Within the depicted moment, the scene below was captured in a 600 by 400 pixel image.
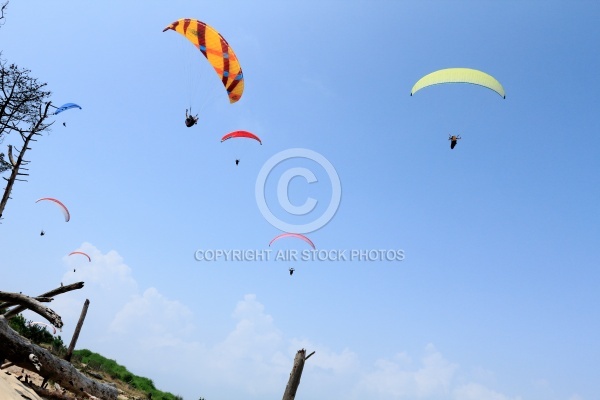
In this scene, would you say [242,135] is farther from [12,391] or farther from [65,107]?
[12,391]

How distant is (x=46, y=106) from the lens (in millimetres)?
20453

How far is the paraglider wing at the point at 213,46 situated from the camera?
17.2 m

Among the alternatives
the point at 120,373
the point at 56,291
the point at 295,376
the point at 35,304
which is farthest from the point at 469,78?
the point at 120,373

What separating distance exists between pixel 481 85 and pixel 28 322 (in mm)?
25062

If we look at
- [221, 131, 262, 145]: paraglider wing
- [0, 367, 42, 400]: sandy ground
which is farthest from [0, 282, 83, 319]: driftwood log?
[221, 131, 262, 145]: paraglider wing

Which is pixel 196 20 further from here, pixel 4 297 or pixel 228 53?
pixel 4 297

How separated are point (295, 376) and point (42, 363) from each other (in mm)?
6867

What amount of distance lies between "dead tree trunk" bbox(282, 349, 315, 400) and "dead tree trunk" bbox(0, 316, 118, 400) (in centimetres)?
512

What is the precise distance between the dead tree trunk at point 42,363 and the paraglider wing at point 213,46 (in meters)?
12.9

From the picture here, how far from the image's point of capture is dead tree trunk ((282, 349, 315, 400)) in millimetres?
12141

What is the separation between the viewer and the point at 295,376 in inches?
484

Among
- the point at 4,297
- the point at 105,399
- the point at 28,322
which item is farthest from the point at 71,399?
the point at 28,322

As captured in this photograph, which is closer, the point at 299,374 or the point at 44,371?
the point at 44,371

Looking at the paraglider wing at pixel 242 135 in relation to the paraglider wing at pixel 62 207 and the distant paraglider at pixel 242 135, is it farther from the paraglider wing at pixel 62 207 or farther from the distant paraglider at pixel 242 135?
the paraglider wing at pixel 62 207
